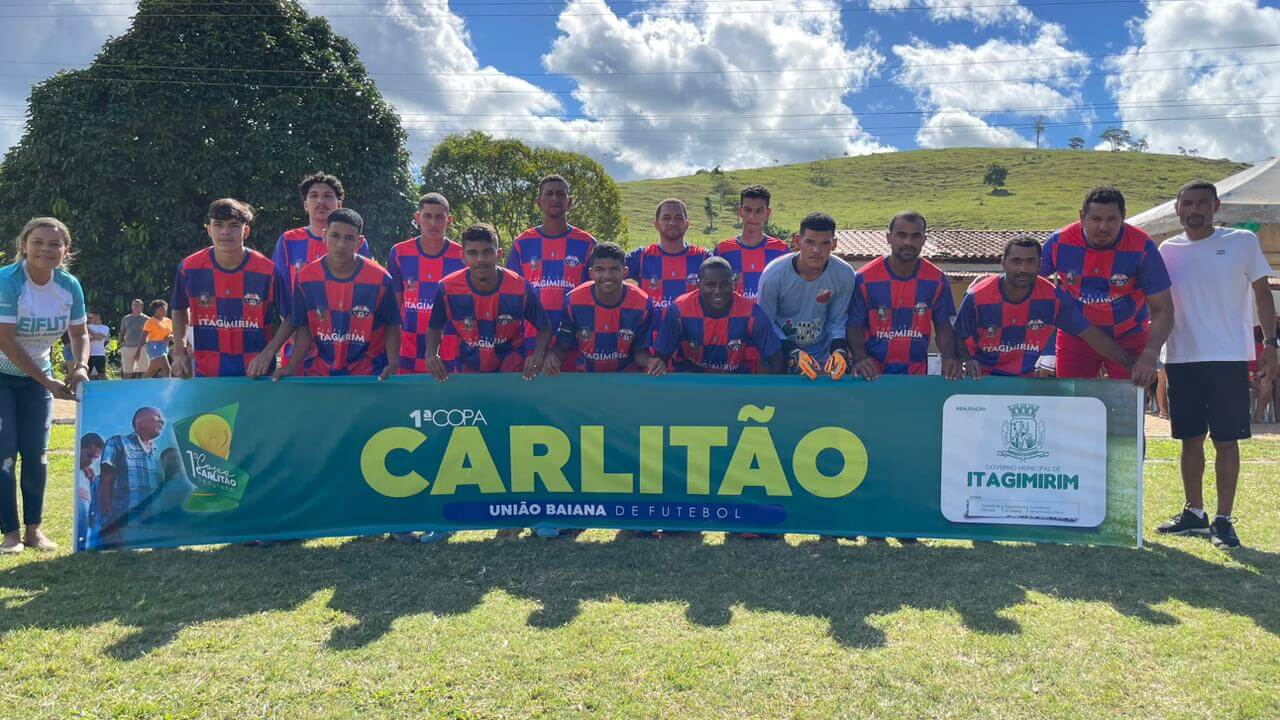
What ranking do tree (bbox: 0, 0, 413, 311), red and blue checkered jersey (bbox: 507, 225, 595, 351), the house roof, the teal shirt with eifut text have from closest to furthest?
the teal shirt with eifut text < red and blue checkered jersey (bbox: 507, 225, 595, 351) < tree (bbox: 0, 0, 413, 311) < the house roof

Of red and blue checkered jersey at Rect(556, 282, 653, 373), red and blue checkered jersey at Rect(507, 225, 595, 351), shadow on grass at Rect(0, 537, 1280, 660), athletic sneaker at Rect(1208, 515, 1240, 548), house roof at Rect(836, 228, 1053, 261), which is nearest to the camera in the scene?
shadow on grass at Rect(0, 537, 1280, 660)

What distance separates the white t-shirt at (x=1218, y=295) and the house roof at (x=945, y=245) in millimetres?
23590

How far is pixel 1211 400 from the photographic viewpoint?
524cm

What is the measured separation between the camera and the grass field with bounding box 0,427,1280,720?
2908 millimetres

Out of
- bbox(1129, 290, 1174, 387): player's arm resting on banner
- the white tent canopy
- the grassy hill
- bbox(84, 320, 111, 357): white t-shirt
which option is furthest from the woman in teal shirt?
the grassy hill

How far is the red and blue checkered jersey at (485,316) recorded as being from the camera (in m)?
5.31

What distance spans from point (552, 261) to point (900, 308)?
2.79 metres

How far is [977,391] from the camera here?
4.96 meters

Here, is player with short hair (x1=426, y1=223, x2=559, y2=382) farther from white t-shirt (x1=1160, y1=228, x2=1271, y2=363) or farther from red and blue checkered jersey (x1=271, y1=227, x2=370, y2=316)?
white t-shirt (x1=1160, y1=228, x2=1271, y2=363)

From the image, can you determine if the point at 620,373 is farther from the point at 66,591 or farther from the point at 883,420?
A: the point at 66,591

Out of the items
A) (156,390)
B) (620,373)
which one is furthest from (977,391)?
(156,390)

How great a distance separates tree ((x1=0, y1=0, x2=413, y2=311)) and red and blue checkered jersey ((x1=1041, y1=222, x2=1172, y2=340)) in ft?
67.7

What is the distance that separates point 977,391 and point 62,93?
79.3 feet

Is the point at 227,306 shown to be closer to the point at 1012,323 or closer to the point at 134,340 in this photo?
the point at 1012,323
